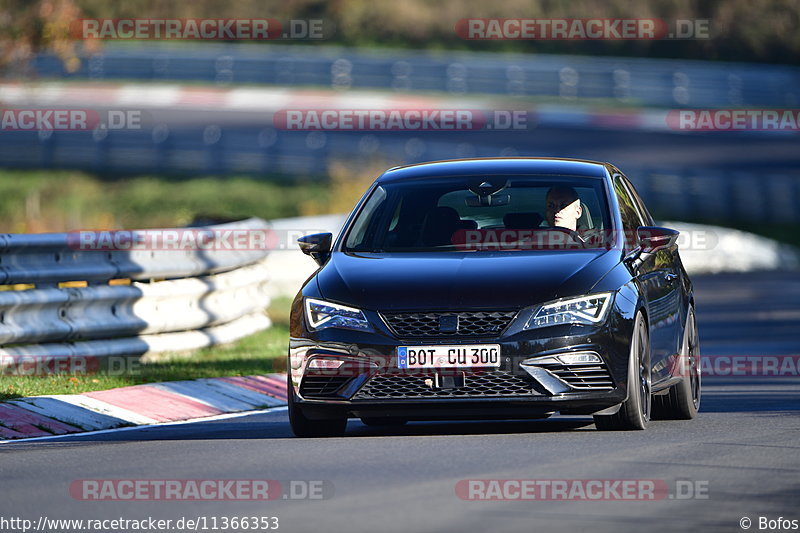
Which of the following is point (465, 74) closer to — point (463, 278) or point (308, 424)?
point (308, 424)

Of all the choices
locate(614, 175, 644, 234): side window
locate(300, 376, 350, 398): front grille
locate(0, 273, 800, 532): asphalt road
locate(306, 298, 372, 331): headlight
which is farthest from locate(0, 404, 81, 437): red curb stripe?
locate(614, 175, 644, 234): side window

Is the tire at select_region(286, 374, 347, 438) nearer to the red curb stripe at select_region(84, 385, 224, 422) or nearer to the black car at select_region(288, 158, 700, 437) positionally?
the black car at select_region(288, 158, 700, 437)

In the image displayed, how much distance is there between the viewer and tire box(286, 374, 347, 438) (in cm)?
1070

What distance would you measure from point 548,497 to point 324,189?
28.9 meters

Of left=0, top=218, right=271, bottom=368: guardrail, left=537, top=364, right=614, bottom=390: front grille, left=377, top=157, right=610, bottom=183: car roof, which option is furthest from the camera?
left=0, top=218, right=271, bottom=368: guardrail

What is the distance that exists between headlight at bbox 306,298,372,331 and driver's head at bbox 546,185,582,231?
1625 millimetres

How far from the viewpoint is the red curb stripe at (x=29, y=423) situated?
11.5 m

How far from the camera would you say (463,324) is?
1023 cm

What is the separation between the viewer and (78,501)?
822 centimetres

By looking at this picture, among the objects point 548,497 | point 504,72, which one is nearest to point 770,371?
point 548,497

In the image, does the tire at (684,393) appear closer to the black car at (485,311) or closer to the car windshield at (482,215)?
the black car at (485,311)

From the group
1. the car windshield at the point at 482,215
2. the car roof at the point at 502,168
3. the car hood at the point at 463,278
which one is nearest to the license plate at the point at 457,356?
the car hood at the point at 463,278

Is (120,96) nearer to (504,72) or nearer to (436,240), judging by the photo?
(504,72)

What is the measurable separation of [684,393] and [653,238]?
123cm
